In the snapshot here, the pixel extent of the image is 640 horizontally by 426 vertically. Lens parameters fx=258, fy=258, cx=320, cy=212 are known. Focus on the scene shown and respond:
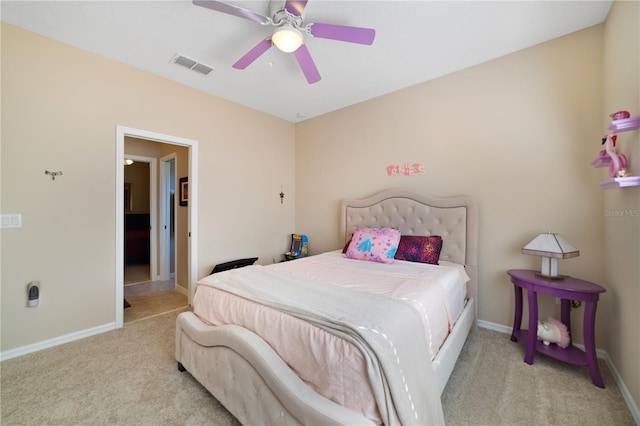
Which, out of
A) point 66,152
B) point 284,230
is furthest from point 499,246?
point 66,152

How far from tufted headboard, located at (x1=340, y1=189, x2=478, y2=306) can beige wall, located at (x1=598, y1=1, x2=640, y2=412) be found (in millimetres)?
933

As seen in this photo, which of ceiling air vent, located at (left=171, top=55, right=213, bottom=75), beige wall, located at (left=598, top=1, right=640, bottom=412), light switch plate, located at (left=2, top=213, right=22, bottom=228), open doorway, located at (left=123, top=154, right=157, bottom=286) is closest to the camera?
beige wall, located at (left=598, top=1, right=640, bottom=412)

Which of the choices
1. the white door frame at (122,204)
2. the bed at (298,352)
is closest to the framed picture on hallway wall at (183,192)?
the white door frame at (122,204)

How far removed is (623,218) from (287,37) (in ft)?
8.60

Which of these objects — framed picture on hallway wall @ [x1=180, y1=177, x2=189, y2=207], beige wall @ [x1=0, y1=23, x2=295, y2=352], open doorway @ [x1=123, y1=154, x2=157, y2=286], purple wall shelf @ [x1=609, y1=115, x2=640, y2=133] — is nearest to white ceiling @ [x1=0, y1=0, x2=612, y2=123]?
beige wall @ [x1=0, y1=23, x2=295, y2=352]

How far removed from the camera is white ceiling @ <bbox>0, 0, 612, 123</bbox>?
196 centimetres

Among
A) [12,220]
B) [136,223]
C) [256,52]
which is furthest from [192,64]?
[136,223]

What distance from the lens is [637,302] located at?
1.54m

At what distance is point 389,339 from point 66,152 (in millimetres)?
3189

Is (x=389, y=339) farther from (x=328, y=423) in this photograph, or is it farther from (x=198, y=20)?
(x=198, y=20)

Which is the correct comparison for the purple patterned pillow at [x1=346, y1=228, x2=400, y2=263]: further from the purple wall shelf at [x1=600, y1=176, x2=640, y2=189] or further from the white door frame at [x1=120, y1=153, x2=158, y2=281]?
the white door frame at [x1=120, y1=153, x2=158, y2=281]

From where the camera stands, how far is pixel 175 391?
177cm

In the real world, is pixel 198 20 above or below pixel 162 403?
above

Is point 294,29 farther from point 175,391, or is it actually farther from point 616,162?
point 175,391
